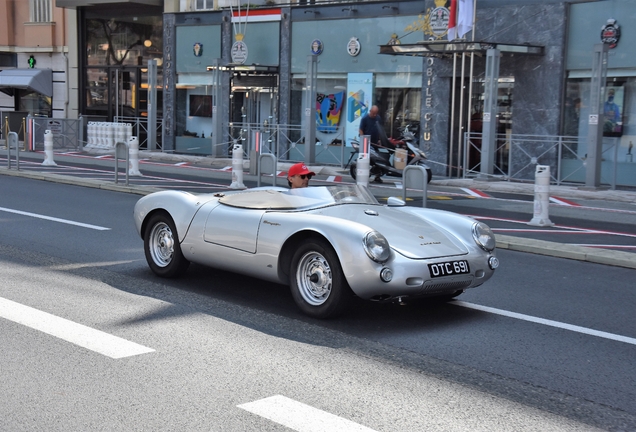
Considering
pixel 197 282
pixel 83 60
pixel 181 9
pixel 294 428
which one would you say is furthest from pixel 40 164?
pixel 294 428

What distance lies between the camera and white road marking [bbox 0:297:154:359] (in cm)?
573

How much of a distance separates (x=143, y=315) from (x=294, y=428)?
2.71 metres

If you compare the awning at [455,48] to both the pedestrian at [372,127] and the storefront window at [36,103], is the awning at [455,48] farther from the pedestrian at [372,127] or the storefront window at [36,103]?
the storefront window at [36,103]

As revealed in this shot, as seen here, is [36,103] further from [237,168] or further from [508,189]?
[508,189]

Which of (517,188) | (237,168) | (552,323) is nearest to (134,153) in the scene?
(237,168)

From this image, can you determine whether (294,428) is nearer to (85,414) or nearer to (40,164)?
(85,414)

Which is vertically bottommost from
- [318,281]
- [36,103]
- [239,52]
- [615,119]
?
[318,281]

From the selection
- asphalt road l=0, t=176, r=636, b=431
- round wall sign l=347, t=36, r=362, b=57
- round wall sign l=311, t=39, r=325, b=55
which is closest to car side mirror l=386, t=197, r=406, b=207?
asphalt road l=0, t=176, r=636, b=431

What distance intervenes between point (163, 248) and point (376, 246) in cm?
269

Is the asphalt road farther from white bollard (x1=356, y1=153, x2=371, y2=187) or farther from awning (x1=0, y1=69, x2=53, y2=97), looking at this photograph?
awning (x1=0, y1=69, x2=53, y2=97)

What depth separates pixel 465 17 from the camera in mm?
20844

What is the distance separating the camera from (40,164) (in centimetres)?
2373

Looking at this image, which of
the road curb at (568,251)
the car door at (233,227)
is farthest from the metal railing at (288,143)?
the car door at (233,227)

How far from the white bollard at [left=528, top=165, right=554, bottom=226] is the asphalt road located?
3739mm
